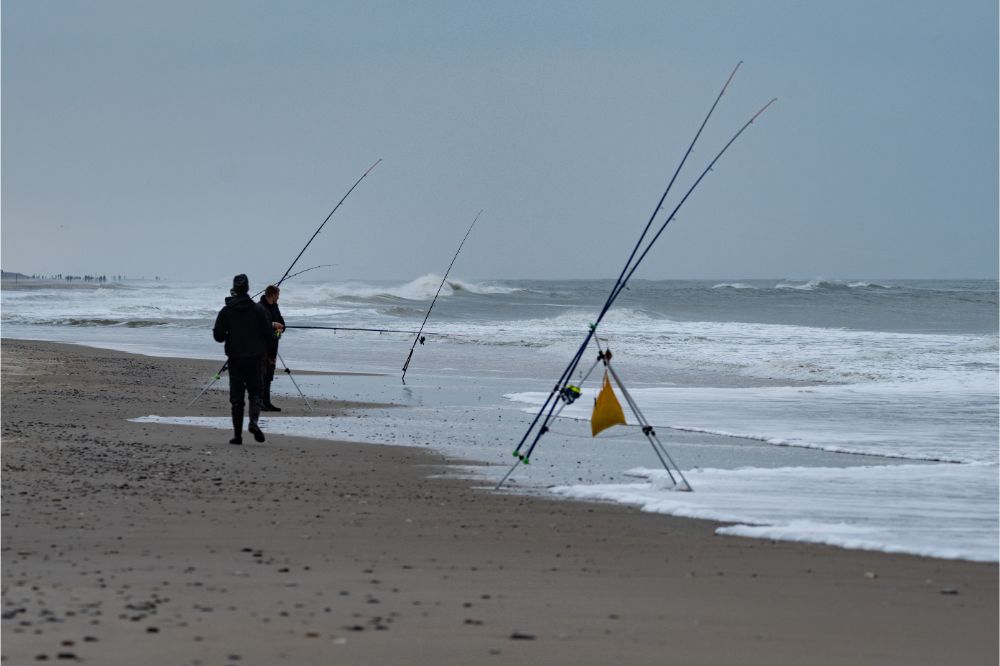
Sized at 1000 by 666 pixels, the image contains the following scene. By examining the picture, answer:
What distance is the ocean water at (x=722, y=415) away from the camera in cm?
676

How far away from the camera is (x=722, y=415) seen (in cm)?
1186

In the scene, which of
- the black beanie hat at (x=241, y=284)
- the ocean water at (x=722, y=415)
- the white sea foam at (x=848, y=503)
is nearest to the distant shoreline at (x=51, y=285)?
the ocean water at (x=722, y=415)

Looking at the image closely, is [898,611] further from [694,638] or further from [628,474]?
[628,474]

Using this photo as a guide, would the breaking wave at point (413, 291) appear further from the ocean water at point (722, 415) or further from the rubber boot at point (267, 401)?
the rubber boot at point (267, 401)

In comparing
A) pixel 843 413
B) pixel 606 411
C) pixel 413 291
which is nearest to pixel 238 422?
pixel 606 411

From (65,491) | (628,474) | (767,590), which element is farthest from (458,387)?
(767,590)

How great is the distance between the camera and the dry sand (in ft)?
12.7

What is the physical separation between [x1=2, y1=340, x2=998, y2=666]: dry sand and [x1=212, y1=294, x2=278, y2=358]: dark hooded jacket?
6.39ft

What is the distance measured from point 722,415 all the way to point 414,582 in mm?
7590

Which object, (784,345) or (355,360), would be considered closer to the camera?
(355,360)

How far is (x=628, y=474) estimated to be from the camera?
8.02 meters

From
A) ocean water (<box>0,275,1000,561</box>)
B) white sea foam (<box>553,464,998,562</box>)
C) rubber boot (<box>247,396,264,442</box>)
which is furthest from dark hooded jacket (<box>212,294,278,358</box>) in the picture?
white sea foam (<box>553,464,998,562</box>)

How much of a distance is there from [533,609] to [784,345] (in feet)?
68.1

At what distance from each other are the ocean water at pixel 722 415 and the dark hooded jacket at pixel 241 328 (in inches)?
40.8
